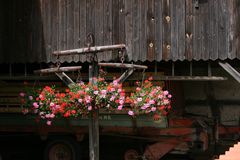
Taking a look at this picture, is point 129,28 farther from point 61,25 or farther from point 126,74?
point 61,25

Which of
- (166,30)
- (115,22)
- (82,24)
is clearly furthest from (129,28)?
(82,24)

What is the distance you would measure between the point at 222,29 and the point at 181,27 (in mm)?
943

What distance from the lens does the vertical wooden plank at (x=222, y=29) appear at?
459 inches

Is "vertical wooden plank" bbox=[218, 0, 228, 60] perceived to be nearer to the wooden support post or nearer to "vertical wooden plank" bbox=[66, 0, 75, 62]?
the wooden support post

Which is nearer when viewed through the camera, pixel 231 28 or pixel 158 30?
pixel 231 28

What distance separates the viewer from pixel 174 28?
12.1 metres

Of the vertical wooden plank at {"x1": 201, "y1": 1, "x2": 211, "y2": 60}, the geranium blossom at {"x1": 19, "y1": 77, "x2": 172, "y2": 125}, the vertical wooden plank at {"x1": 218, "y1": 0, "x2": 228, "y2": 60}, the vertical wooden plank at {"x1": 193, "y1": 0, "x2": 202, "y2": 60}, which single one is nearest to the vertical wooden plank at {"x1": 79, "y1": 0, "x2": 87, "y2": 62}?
the geranium blossom at {"x1": 19, "y1": 77, "x2": 172, "y2": 125}

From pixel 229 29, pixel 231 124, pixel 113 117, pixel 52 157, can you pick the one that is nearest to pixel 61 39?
pixel 113 117

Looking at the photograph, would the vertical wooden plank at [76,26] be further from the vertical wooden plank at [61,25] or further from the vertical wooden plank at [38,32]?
the vertical wooden plank at [38,32]

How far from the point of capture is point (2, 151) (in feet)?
49.4

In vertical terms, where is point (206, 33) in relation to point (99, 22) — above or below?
below

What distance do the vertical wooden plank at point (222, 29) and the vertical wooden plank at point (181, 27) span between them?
0.82 metres

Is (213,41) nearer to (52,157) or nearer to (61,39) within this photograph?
(61,39)

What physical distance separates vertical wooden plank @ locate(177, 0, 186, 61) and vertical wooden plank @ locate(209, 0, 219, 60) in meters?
0.62
